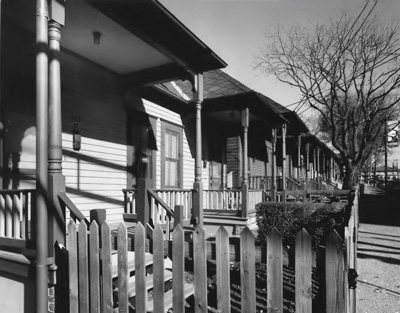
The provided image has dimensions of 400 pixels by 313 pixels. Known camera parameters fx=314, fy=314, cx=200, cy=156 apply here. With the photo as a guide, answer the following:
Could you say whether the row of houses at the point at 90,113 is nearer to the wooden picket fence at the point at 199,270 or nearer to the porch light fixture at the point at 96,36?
the porch light fixture at the point at 96,36

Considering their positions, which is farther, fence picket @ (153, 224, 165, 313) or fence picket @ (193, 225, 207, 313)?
fence picket @ (153, 224, 165, 313)

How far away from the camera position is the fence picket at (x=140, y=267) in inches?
105

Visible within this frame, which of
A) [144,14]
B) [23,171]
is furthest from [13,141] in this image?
[144,14]

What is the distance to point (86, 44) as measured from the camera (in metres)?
6.47

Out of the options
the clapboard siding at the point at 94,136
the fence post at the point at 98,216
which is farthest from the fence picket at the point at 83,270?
the clapboard siding at the point at 94,136

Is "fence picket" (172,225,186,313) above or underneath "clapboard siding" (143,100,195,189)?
underneath

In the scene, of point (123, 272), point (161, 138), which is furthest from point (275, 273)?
point (161, 138)

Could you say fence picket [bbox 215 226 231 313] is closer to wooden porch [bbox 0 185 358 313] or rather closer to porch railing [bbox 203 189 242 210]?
wooden porch [bbox 0 185 358 313]

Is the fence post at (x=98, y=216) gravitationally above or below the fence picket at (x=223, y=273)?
above

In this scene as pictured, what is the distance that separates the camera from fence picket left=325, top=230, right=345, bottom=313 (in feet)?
6.44

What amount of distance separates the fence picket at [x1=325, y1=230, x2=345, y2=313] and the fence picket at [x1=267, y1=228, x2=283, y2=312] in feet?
0.97

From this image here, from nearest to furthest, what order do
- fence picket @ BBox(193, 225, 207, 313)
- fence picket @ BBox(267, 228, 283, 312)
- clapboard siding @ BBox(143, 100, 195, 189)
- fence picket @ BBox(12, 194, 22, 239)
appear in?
1. fence picket @ BBox(267, 228, 283, 312)
2. fence picket @ BBox(193, 225, 207, 313)
3. fence picket @ BBox(12, 194, 22, 239)
4. clapboard siding @ BBox(143, 100, 195, 189)

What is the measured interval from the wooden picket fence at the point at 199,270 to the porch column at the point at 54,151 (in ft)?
1.72

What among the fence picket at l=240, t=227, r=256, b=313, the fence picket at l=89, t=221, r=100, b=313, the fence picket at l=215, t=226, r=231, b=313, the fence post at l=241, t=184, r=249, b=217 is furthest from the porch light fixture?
the fence post at l=241, t=184, r=249, b=217
